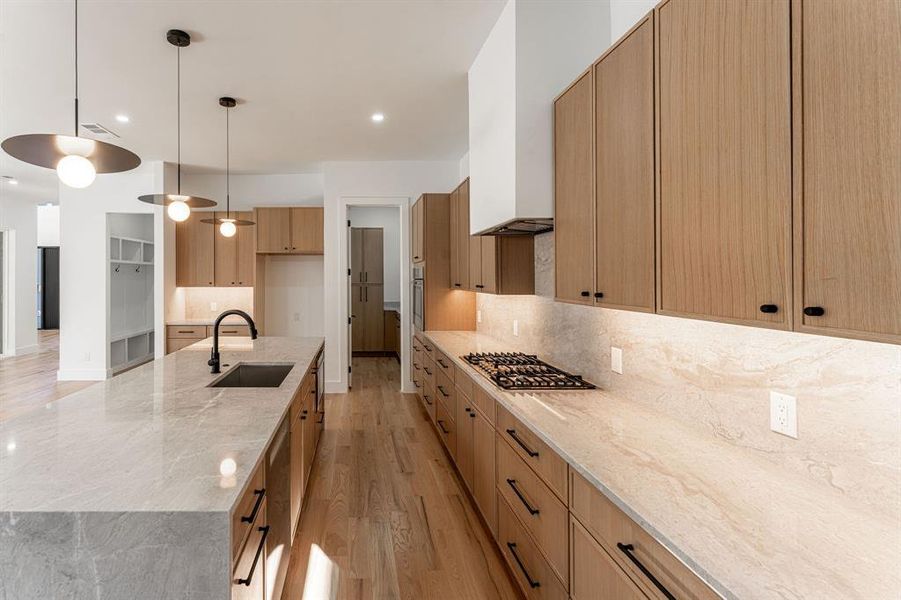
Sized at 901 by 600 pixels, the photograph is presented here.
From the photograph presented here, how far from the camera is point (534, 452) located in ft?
5.97

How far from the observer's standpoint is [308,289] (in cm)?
695

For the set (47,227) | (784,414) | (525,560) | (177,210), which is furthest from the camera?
(47,227)

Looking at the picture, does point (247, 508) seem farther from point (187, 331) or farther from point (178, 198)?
point (187, 331)

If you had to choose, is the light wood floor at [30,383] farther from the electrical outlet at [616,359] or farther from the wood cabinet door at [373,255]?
the electrical outlet at [616,359]

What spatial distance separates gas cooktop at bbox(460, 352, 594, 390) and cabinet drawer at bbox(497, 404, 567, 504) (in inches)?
8.2

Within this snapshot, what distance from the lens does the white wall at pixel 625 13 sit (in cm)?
214

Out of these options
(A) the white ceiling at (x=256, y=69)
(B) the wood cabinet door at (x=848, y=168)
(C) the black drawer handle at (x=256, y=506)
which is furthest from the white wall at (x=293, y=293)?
(B) the wood cabinet door at (x=848, y=168)

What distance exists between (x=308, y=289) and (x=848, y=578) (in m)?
6.74

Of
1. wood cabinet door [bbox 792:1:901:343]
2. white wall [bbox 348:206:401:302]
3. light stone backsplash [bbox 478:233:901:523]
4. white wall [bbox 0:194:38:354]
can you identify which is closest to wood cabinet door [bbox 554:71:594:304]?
light stone backsplash [bbox 478:233:901:523]

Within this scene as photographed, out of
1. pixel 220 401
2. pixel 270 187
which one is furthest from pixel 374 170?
pixel 220 401

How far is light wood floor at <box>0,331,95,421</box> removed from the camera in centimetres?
539

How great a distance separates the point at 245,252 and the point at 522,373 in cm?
529

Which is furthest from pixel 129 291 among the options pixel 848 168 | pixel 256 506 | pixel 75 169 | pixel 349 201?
pixel 848 168

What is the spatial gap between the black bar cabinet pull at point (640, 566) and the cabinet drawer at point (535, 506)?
35 centimetres
